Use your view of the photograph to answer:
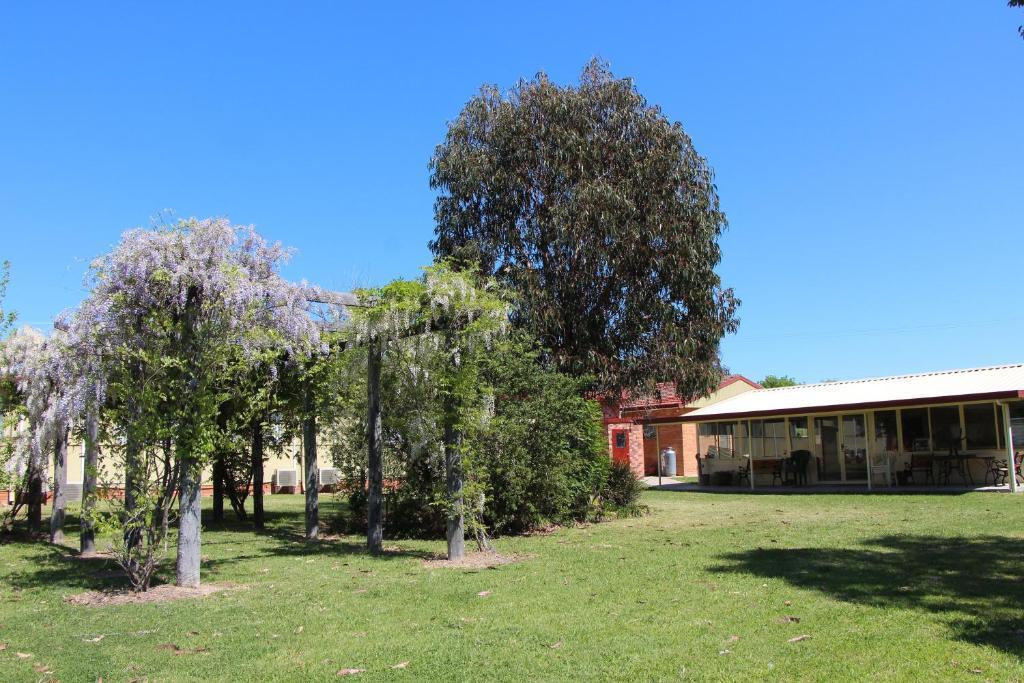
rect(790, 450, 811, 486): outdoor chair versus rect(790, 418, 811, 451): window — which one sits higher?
rect(790, 418, 811, 451): window

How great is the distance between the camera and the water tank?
30.6m

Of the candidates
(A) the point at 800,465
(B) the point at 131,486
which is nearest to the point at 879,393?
(A) the point at 800,465

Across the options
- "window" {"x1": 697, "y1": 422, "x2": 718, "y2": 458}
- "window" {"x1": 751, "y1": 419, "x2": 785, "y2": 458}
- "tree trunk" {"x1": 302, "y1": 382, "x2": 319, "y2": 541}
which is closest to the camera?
"tree trunk" {"x1": 302, "y1": 382, "x2": 319, "y2": 541}

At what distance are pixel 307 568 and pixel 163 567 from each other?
168 cm

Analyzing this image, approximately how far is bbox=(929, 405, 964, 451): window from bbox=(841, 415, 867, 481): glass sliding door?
1.81 m

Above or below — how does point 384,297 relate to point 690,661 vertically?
above

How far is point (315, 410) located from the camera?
11.9m

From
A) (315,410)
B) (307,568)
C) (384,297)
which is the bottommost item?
(307,568)

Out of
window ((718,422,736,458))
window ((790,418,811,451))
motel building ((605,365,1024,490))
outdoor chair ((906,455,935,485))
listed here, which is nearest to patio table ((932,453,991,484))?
motel building ((605,365,1024,490))

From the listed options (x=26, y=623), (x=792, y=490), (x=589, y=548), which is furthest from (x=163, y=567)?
(x=792, y=490)

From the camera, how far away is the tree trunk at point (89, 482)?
318 inches

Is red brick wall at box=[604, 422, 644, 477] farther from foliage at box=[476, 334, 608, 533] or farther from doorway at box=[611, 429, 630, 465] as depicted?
foliage at box=[476, 334, 608, 533]

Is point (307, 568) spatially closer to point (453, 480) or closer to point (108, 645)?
point (453, 480)

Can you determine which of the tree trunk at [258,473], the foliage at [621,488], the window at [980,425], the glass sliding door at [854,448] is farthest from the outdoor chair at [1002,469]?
the tree trunk at [258,473]
